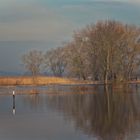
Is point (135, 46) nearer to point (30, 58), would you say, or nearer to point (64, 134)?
point (30, 58)

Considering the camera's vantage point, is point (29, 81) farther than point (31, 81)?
No

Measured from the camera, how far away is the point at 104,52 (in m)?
83.7

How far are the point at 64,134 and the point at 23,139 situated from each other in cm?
225

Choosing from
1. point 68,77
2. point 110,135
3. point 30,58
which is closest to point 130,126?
point 110,135

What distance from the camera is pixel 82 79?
301 ft

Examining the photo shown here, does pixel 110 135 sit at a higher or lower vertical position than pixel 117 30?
lower

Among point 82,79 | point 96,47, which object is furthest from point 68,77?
point 96,47

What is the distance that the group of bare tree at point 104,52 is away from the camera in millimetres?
81912

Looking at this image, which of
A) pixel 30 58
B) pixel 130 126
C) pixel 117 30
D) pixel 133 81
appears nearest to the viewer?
pixel 130 126

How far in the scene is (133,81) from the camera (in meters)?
99.5

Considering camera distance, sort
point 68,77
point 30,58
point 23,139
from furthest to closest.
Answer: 1. point 30,58
2. point 68,77
3. point 23,139

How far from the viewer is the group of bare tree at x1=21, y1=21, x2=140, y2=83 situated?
8191 centimetres

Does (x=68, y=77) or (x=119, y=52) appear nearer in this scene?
(x=119, y=52)

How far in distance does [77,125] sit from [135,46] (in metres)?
61.2
